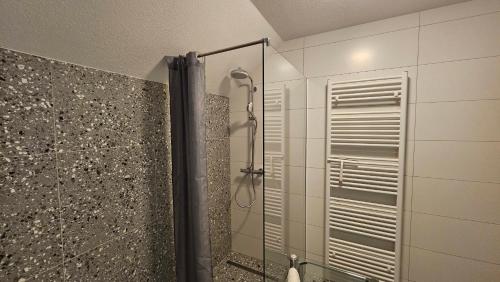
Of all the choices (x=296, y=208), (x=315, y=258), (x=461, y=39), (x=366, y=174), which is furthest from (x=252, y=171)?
(x=461, y=39)

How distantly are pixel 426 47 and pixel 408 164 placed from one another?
0.83 metres

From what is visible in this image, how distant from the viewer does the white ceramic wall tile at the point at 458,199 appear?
132 cm

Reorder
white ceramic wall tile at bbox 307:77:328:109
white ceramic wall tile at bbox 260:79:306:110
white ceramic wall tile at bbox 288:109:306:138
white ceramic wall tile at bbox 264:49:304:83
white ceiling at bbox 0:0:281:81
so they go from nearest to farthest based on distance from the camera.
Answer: white ceiling at bbox 0:0:281:81 → white ceramic wall tile at bbox 264:49:304:83 → white ceramic wall tile at bbox 260:79:306:110 → white ceramic wall tile at bbox 288:109:306:138 → white ceramic wall tile at bbox 307:77:328:109

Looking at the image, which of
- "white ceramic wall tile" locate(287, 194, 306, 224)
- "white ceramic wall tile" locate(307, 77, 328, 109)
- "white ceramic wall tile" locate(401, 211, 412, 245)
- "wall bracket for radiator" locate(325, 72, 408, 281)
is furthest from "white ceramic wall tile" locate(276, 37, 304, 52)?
"white ceramic wall tile" locate(401, 211, 412, 245)

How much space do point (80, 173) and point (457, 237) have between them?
7.56ft

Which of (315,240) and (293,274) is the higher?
(293,274)

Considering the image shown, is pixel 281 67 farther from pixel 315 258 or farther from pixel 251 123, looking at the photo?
pixel 315 258

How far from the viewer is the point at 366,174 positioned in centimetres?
161

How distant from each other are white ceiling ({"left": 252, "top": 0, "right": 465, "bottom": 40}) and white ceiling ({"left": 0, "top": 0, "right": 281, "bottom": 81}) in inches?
6.0

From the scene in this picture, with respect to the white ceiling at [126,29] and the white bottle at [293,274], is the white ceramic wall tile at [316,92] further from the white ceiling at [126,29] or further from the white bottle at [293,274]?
the white bottle at [293,274]

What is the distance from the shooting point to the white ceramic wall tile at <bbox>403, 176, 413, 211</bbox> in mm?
1531

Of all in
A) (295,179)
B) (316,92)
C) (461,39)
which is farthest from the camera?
(316,92)

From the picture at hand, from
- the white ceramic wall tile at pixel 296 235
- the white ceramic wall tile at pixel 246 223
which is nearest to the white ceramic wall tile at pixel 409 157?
the white ceramic wall tile at pixel 296 235

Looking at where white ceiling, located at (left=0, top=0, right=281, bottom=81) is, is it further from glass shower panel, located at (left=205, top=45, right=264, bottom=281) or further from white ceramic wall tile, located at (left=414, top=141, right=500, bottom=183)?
white ceramic wall tile, located at (left=414, top=141, right=500, bottom=183)
